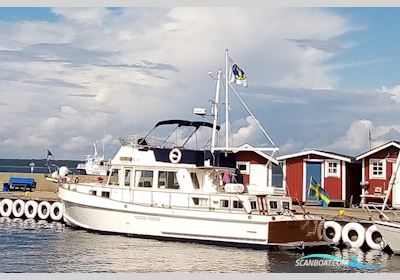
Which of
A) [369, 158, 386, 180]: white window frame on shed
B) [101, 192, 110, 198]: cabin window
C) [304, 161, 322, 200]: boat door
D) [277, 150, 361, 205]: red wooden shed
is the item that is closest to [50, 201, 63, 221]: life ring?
[101, 192, 110, 198]: cabin window

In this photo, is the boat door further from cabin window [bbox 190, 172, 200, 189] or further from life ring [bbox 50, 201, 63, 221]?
life ring [bbox 50, 201, 63, 221]

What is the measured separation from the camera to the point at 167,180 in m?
19.9

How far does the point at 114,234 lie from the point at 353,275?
8.10 meters

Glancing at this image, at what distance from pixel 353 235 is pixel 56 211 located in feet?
36.2

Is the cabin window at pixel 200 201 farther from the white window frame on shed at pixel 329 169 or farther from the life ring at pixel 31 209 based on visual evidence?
the life ring at pixel 31 209

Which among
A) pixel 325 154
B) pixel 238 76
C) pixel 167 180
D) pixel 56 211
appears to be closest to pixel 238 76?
pixel 238 76

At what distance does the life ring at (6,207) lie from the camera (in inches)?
1005

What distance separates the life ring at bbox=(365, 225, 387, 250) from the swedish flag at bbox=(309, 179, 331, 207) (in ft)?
14.7

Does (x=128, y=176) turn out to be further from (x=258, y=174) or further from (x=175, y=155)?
(x=258, y=174)

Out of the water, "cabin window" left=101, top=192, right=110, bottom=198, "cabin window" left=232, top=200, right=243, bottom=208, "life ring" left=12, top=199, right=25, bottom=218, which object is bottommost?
the water

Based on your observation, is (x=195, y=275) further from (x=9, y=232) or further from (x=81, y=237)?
(x=9, y=232)

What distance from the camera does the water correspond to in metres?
15.1

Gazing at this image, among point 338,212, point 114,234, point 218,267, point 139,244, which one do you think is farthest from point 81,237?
point 338,212

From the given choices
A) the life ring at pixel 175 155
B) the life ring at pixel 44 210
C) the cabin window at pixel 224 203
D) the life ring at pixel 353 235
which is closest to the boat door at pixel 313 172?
the life ring at pixel 353 235
